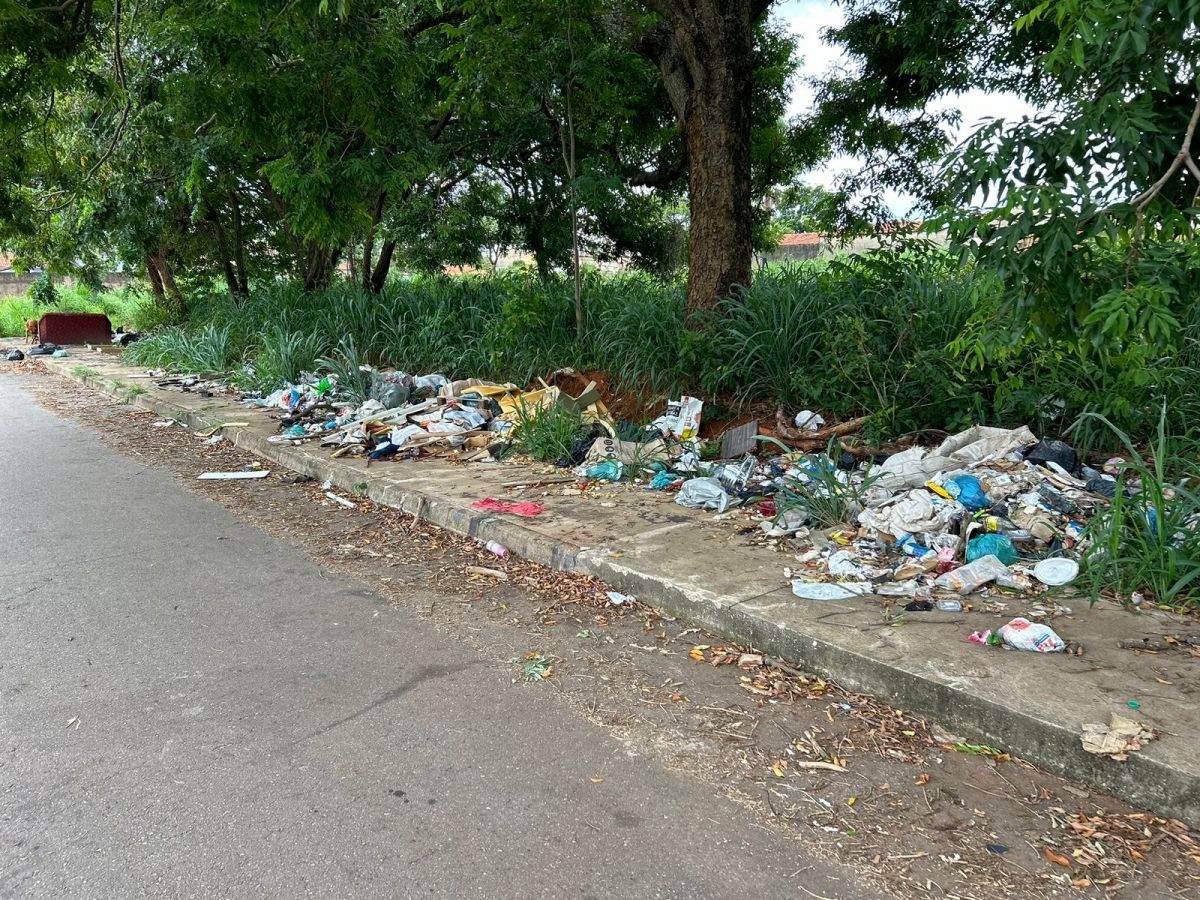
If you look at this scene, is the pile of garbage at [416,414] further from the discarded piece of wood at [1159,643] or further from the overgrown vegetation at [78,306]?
the overgrown vegetation at [78,306]

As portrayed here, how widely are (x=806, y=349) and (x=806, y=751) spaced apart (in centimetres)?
460

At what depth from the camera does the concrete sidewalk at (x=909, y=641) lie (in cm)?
278

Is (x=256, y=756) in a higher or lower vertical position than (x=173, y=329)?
lower

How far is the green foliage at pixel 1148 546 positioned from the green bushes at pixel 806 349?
71 centimetres

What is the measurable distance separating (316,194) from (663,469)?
5048 mm

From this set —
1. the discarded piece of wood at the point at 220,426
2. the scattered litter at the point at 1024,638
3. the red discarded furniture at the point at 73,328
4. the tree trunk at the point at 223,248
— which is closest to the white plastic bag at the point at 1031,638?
the scattered litter at the point at 1024,638

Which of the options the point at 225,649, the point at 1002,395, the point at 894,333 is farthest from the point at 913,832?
the point at 894,333

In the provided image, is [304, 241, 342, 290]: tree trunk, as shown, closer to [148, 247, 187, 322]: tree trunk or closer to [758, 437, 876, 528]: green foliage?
[148, 247, 187, 322]: tree trunk

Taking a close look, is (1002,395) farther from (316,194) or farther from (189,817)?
(316,194)

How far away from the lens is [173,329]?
16.0 metres

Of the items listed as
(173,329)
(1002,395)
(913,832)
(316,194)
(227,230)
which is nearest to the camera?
(913,832)

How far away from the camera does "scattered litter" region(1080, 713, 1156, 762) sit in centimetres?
266

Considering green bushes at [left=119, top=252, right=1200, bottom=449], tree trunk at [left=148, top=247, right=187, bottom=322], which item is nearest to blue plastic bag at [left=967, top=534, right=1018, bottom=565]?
green bushes at [left=119, top=252, right=1200, bottom=449]

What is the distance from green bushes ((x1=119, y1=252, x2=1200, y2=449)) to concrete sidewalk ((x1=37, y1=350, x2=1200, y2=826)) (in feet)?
3.99
